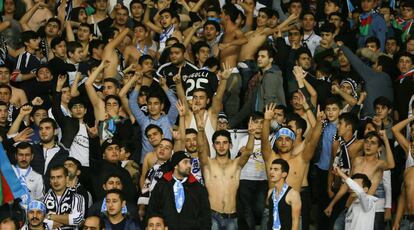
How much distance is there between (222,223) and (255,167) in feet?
3.98

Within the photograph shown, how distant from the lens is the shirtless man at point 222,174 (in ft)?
58.6

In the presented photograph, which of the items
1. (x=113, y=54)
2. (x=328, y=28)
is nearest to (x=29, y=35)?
(x=113, y=54)

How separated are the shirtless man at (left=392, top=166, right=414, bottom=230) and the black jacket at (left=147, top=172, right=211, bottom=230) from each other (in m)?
2.61

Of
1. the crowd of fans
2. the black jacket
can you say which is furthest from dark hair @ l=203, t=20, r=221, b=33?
the black jacket

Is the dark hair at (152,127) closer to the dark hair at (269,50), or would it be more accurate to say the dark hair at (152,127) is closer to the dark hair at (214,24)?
the dark hair at (269,50)

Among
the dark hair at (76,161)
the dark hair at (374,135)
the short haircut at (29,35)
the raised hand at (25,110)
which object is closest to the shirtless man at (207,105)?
the dark hair at (76,161)

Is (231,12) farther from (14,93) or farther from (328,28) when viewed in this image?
(14,93)

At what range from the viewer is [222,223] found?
1781 centimetres

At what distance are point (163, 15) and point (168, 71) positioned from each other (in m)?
1.70

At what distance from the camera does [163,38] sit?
2245 cm

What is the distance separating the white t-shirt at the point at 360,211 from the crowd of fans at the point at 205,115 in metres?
0.02

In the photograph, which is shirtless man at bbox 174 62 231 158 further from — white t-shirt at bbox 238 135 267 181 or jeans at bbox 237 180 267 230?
jeans at bbox 237 180 267 230

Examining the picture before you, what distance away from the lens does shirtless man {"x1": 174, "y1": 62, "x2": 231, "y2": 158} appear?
19208 millimetres

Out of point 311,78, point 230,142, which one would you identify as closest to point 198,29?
point 311,78
